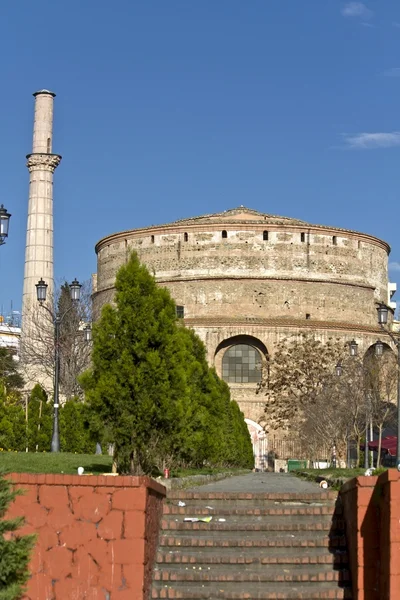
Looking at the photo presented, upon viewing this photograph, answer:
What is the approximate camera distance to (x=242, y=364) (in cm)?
5597

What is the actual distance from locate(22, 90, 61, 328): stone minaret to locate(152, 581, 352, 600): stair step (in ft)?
179

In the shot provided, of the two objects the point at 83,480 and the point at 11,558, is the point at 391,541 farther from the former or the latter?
the point at 11,558

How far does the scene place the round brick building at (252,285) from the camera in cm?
5538

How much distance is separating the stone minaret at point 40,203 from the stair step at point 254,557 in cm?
5396

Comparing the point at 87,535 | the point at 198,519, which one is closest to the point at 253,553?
the point at 198,519

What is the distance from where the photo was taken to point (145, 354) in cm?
1638

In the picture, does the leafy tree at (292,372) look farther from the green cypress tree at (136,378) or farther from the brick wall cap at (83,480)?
the brick wall cap at (83,480)

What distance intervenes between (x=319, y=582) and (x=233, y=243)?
46715 millimetres

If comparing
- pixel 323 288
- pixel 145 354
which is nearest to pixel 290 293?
pixel 323 288

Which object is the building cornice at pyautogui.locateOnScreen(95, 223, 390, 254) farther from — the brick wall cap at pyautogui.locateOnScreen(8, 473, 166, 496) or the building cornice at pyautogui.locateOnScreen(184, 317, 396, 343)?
the brick wall cap at pyautogui.locateOnScreen(8, 473, 166, 496)

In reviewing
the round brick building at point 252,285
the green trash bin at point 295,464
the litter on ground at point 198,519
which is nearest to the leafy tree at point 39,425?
the green trash bin at point 295,464

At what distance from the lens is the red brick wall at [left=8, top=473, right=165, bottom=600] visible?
387 inches

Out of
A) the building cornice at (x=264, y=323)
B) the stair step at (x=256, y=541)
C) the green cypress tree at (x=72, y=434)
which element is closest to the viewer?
the stair step at (x=256, y=541)

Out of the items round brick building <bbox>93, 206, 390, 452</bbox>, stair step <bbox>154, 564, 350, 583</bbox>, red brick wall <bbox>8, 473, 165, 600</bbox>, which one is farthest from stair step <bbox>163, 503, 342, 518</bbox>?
round brick building <bbox>93, 206, 390, 452</bbox>
